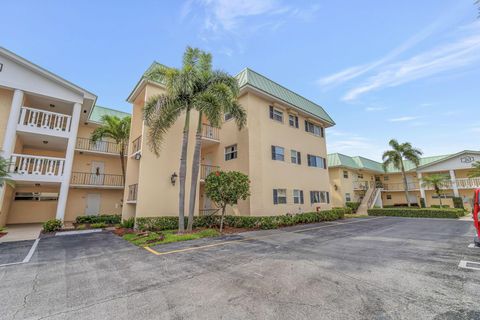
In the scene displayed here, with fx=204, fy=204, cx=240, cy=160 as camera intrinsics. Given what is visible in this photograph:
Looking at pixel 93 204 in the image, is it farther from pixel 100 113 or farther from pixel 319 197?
pixel 319 197

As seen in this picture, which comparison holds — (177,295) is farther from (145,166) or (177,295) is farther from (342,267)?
(145,166)

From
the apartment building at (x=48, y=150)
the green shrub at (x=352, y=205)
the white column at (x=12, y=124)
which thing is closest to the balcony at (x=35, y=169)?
the apartment building at (x=48, y=150)

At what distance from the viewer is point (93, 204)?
18344mm

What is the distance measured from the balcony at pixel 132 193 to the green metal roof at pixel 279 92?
10499 millimetres

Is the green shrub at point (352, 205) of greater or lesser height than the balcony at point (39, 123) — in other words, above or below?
below

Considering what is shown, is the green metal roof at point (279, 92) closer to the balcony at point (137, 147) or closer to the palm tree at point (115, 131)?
the balcony at point (137, 147)

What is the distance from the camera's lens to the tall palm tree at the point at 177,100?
11.2 m

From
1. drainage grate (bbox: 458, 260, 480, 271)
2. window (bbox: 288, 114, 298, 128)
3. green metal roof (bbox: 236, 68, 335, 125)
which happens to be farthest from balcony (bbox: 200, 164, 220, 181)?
drainage grate (bbox: 458, 260, 480, 271)

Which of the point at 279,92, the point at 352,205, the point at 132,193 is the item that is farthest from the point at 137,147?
the point at 352,205

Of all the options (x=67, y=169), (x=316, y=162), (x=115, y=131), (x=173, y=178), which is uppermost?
(x=115, y=131)

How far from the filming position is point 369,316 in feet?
11.0

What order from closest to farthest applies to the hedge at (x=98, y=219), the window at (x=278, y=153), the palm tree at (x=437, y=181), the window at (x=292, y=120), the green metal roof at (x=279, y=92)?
the green metal roof at (x=279, y=92) < the hedge at (x=98, y=219) < the window at (x=278, y=153) < the window at (x=292, y=120) < the palm tree at (x=437, y=181)

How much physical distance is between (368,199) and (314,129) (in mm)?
17577

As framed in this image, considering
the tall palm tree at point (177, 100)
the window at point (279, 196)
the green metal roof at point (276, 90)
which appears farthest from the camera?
the window at point (279, 196)
